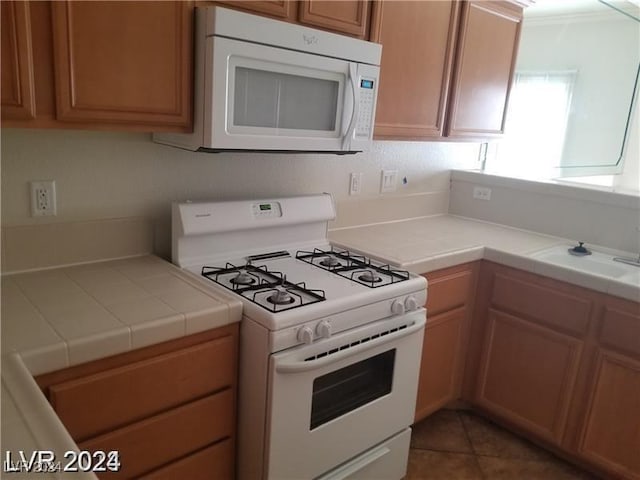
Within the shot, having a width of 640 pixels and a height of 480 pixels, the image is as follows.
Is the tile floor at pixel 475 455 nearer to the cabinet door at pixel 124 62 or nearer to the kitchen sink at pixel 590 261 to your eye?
the kitchen sink at pixel 590 261

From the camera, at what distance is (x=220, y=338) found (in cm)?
149

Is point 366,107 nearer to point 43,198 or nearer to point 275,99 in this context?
point 275,99

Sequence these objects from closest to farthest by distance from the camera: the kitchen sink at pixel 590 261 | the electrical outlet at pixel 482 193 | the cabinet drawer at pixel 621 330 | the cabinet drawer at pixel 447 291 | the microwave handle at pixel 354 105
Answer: the microwave handle at pixel 354 105 → the cabinet drawer at pixel 621 330 → the cabinet drawer at pixel 447 291 → the kitchen sink at pixel 590 261 → the electrical outlet at pixel 482 193

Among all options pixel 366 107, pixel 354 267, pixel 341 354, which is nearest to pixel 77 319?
pixel 341 354

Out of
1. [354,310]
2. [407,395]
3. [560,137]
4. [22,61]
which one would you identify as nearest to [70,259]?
[22,61]

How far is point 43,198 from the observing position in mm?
1588

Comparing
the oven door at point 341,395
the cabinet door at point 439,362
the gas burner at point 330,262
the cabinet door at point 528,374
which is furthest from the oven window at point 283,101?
the cabinet door at point 528,374

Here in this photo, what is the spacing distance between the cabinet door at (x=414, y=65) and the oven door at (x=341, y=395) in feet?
2.74

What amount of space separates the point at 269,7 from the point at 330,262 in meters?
0.92

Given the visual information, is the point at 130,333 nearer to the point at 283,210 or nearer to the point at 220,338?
the point at 220,338

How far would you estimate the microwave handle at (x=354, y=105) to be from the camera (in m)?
1.79

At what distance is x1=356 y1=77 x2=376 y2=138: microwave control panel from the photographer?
1.86 meters

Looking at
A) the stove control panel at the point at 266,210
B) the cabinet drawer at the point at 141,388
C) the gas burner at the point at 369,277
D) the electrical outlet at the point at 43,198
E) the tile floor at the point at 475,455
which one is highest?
the electrical outlet at the point at 43,198

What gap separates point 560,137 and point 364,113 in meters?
2.12
